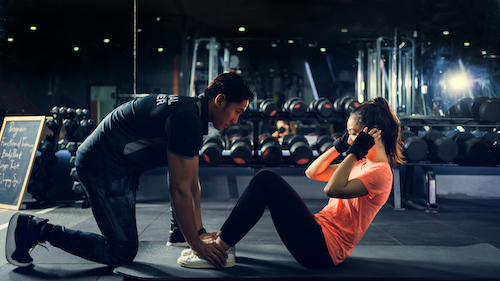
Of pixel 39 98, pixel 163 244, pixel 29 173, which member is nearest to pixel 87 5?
pixel 39 98

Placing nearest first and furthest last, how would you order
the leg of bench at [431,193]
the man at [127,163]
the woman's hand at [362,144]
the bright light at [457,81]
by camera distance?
the woman's hand at [362,144], the man at [127,163], the leg of bench at [431,193], the bright light at [457,81]

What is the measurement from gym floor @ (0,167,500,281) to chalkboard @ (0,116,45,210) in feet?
0.69

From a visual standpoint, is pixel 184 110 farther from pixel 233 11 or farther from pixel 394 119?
pixel 233 11

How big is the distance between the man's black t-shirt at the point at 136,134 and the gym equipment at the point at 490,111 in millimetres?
2818

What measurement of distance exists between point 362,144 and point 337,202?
311 mm

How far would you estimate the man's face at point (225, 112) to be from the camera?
140cm

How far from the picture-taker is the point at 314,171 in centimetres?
155

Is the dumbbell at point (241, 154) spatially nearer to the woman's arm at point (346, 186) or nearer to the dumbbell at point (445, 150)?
the dumbbell at point (445, 150)

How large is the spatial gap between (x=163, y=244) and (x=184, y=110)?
902mm

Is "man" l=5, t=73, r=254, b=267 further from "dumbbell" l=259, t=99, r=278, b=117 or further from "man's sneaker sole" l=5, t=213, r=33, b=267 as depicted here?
"dumbbell" l=259, t=99, r=278, b=117

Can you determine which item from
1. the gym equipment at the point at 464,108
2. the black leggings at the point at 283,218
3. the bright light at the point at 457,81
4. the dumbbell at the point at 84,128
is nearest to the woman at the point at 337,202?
the black leggings at the point at 283,218

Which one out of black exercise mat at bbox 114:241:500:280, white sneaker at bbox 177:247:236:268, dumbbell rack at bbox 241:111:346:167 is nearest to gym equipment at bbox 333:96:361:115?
dumbbell rack at bbox 241:111:346:167

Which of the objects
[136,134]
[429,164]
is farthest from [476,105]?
[136,134]

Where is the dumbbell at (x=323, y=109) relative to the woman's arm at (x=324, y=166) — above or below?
above
